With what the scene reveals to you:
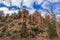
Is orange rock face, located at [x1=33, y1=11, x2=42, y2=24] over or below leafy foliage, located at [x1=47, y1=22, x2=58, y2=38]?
over

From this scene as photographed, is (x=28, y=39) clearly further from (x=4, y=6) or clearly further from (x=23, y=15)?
(x=4, y=6)

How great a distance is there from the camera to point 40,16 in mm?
4262

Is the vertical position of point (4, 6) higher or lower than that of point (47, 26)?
higher

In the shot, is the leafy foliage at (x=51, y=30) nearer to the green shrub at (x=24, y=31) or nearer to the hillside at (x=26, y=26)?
the hillside at (x=26, y=26)

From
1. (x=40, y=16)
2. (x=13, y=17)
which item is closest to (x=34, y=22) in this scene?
(x=40, y=16)

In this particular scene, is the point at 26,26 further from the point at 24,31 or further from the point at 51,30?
the point at 51,30

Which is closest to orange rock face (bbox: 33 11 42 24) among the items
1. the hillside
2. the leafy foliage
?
the hillside

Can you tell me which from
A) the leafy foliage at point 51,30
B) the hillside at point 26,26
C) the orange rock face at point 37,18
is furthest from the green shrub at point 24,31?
the leafy foliage at point 51,30

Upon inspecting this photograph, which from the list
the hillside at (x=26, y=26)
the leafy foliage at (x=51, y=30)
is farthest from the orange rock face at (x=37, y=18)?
the leafy foliage at (x=51, y=30)

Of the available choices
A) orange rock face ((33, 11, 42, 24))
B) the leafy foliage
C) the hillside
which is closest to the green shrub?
the hillside

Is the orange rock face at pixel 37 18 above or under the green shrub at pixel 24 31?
above

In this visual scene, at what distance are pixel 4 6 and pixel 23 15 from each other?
0.53 m

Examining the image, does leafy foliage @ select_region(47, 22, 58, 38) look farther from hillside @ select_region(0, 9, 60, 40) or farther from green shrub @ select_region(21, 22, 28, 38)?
green shrub @ select_region(21, 22, 28, 38)

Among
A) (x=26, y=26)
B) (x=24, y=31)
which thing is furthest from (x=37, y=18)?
(x=24, y=31)
